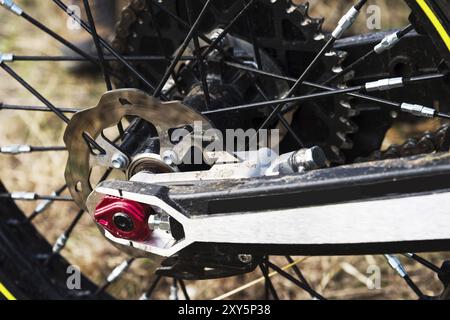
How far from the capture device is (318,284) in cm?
193

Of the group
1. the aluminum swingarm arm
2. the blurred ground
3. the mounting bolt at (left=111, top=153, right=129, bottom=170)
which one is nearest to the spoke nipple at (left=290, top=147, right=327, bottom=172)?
the aluminum swingarm arm

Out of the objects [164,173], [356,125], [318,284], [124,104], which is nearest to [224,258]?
[164,173]

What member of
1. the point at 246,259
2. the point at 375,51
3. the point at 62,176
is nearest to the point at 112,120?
the point at 246,259

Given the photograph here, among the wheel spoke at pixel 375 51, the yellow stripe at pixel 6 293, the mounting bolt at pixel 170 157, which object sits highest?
the wheel spoke at pixel 375 51

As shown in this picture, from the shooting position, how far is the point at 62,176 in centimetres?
222

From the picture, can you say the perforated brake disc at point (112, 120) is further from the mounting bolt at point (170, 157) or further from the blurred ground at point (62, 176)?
the blurred ground at point (62, 176)

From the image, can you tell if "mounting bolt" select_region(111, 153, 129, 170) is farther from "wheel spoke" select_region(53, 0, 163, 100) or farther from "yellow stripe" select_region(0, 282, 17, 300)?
"yellow stripe" select_region(0, 282, 17, 300)

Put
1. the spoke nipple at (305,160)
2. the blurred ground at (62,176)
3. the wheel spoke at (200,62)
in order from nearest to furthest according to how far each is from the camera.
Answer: the spoke nipple at (305,160)
the wheel spoke at (200,62)
the blurred ground at (62,176)

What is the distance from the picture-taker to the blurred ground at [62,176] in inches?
75.7

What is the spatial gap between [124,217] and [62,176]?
1020mm

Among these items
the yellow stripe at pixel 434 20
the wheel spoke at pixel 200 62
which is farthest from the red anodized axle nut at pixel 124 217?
the yellow stripe at pixel 434 20

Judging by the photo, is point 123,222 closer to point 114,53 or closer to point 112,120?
point 112,120

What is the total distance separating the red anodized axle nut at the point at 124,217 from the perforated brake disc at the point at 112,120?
103 millimetres

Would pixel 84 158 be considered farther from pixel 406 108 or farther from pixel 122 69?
pixel 406 108
